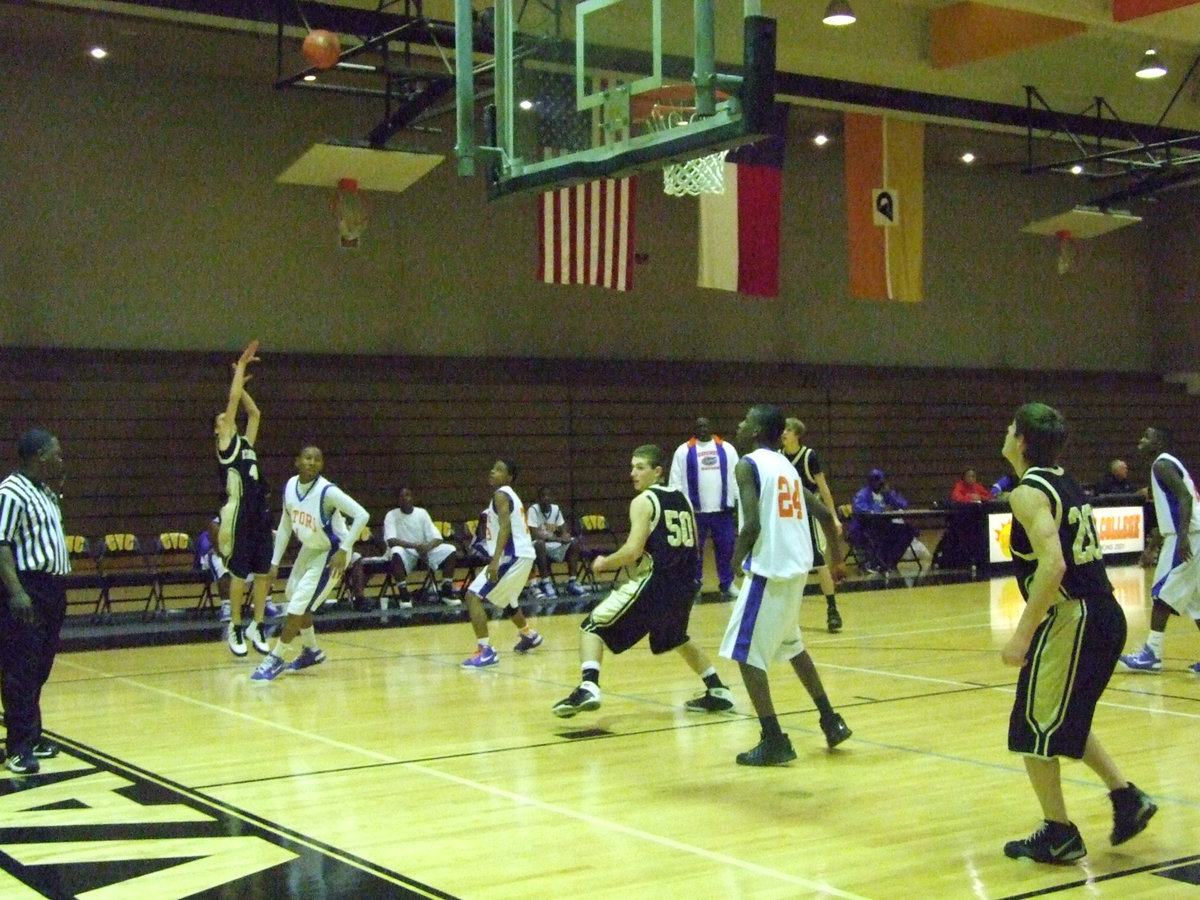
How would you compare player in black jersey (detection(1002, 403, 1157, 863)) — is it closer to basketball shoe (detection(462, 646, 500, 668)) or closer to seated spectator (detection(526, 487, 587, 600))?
basketball shoe (detection(462, 646, 500, 668))

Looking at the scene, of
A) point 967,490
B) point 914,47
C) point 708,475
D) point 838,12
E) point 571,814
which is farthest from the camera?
point 967,490

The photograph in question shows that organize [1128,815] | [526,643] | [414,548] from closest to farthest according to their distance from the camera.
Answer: [1128,815], [526,643], [414,548]

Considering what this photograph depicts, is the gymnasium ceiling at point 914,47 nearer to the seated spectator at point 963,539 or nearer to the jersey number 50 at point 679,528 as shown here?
the seated spectator at point 963,539

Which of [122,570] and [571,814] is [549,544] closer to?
[122,570]

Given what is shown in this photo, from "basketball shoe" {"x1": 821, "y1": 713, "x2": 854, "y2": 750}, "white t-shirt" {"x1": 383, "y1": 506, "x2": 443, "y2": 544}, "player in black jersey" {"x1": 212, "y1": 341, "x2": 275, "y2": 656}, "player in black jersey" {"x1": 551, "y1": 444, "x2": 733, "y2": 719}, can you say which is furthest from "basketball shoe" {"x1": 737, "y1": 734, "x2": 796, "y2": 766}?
"white t-shirt" {"x1": 383, "y1": 506, "x2": 443, "y2": 544}

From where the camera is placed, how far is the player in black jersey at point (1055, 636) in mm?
4852

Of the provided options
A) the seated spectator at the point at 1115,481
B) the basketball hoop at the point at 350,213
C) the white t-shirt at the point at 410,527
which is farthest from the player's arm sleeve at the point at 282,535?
the seated spectator at the point at 1115,481

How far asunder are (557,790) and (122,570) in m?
12.2

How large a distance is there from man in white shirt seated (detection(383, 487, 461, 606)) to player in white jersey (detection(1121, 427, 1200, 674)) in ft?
25.5

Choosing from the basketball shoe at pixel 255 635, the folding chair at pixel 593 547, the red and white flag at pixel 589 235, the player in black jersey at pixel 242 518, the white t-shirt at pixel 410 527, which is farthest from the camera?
the folding chair at pixel 593 547

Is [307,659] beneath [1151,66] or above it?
beneath

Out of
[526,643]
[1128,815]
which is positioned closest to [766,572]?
[1128,815]

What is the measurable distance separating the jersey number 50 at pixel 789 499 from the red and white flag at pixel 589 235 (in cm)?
762

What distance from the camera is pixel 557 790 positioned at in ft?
20.7
